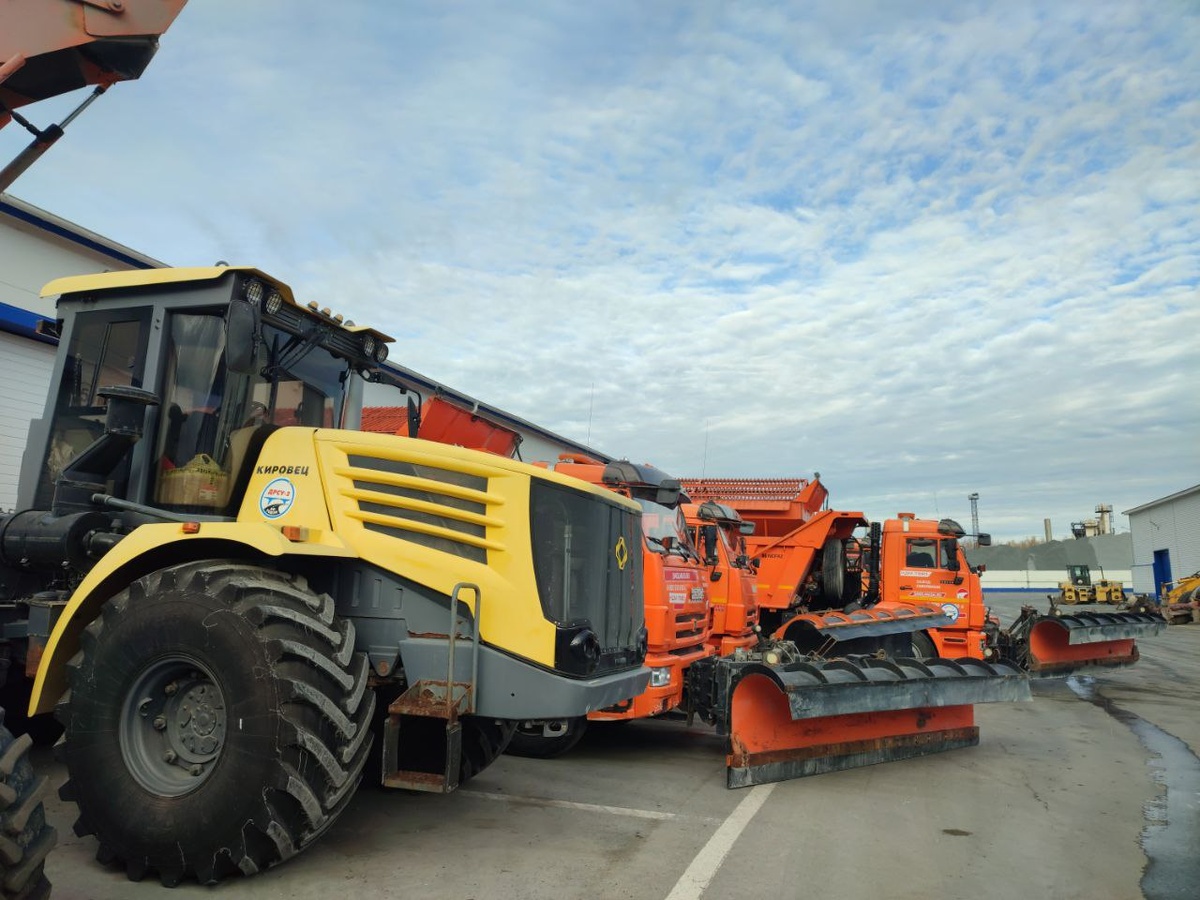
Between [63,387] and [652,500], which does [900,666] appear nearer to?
[652,500]

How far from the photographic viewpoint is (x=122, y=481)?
4781 millimetres

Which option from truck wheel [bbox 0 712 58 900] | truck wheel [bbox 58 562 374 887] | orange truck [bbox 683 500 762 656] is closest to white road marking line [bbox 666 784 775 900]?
truck wheel [bbox 58 562 374 887]

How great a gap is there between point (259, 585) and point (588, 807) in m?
2.90

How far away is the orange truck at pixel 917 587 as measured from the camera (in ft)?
39.4

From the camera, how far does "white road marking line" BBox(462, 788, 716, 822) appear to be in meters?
5.46

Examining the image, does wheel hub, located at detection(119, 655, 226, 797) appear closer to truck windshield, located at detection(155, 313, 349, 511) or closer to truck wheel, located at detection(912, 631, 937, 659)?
truck windshield, located at detection(155, 313, 349, 511)

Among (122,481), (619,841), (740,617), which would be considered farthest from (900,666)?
A: (122,481)

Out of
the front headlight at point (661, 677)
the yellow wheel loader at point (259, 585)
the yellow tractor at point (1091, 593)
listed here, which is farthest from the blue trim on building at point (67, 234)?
the yellow tractor at point (1091, 593)

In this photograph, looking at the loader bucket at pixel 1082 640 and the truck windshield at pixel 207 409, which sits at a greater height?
the truck windshield at pixel 207 409

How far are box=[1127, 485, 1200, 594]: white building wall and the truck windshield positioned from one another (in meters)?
49.2

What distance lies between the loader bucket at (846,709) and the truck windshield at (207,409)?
12.6 feet

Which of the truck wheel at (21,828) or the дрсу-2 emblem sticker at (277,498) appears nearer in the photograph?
the truck wheel at (21,828)

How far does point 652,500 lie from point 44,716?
525cm

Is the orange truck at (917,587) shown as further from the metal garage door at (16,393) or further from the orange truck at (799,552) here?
the metal garage door at (16,393)
